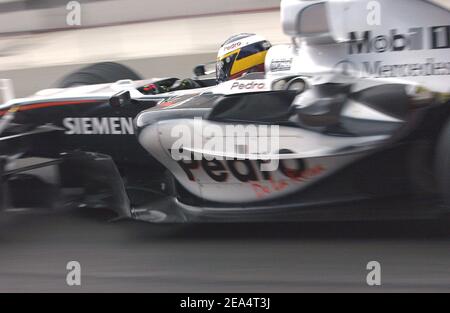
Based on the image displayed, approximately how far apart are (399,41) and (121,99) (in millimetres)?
1640

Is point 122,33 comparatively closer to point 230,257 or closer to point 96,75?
point 96,75

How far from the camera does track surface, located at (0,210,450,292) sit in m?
3.11

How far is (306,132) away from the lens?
3219 mm

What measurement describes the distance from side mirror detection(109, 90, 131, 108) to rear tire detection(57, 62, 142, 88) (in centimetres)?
88

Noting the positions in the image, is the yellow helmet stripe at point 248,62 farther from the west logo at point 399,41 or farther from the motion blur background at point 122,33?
the motion blur background at point 122,33

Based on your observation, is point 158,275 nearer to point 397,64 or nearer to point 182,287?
point 182,287

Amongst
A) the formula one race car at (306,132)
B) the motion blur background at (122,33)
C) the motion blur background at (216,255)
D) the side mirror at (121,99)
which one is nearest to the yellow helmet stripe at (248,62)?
the formula one race car at (306,132)

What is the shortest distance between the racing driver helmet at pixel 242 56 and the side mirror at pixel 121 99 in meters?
0.63

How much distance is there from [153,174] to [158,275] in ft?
2.17

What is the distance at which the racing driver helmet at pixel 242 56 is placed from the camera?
396cm

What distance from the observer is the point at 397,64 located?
3.17 m

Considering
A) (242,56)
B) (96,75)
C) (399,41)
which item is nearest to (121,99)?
(242,56)

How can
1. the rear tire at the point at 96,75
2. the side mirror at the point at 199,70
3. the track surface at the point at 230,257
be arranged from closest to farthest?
the track surface at the point at 230,257, the rear tire at the point at 96,75, the side mirror at the point at 199,70
